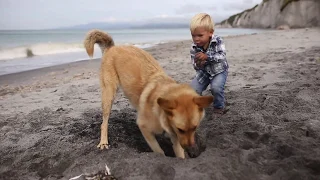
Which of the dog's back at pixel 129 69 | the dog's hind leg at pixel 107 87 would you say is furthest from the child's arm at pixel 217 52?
the dog's hind leg at pixel 107 87

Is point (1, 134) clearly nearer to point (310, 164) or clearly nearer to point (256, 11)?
point (310, 164)

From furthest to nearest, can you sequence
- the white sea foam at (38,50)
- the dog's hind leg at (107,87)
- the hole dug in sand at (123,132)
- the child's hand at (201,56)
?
the white sea foam at (38,50)
the child's hand at (201,56)
the dog's hind leg at (107,87)
the hole dug in sand at (123,132)

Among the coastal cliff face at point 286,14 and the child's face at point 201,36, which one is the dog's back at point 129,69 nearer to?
the child's face at point 201,36

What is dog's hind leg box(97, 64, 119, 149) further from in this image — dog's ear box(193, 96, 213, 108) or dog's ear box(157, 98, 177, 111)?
dog's ear box(193, 96, 213, 108)

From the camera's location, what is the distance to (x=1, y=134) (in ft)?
14.9

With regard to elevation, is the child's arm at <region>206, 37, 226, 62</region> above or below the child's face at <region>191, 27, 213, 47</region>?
below

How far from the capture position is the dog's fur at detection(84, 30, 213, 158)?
10.3ft

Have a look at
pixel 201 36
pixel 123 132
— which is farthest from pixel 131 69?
pixel 201 36

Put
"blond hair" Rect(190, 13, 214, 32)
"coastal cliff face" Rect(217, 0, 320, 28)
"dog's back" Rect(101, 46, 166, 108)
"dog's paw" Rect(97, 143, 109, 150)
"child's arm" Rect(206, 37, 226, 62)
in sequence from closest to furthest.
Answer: "dog's paw" Rect(97, 143, 109, 150), "dog's back" Rect(101, 46, 166, 108), "blond hair" Rect(190, 13, 214, 32), "child's arm" Rect(206, 37, 226, 62), "coastal cliff face" Rect(217, 0, 320, 28)

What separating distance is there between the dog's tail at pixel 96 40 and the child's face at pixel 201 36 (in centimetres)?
136

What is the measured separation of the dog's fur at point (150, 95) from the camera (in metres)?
3.14

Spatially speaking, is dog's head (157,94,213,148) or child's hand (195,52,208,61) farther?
child's hand (195,52,208,61)

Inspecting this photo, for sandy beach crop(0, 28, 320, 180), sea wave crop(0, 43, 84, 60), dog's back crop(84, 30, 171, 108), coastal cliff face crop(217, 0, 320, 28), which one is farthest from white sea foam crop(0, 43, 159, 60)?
coastal cliff face crop(217, 0, 320, 28)

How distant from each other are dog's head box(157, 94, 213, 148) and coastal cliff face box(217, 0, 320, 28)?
39411mm
